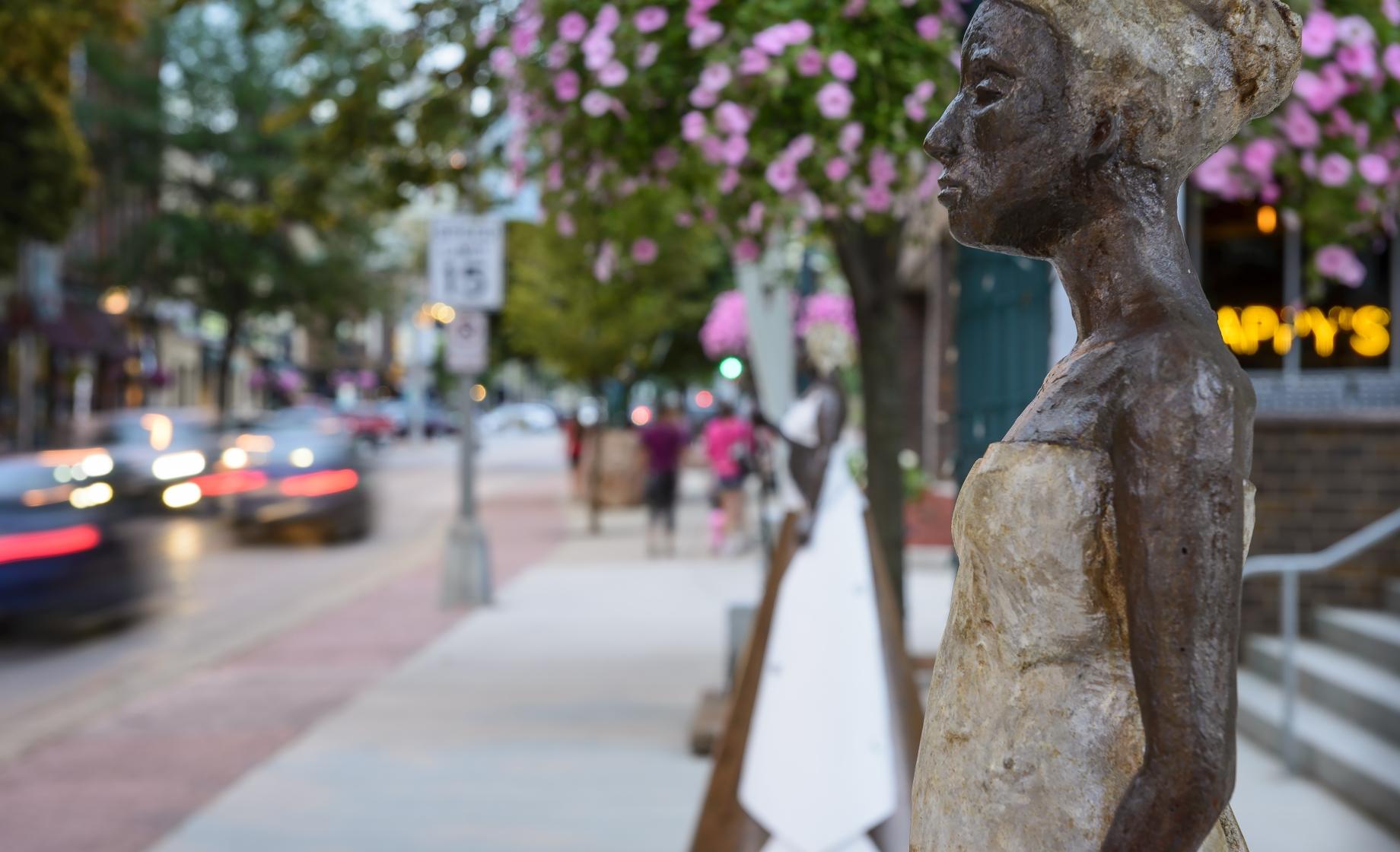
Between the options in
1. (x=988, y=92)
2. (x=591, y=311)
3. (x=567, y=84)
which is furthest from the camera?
(x=591, y=311)

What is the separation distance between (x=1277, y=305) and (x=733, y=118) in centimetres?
837

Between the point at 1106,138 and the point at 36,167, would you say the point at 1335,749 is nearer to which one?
the point at 1106,138

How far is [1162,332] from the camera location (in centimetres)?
143

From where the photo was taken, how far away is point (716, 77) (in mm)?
4941

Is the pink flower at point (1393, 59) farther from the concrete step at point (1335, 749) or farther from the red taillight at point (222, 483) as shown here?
the red taillight at point (222, 483)

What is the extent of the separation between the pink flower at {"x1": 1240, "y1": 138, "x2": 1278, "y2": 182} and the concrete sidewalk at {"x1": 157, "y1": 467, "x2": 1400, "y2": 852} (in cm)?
245

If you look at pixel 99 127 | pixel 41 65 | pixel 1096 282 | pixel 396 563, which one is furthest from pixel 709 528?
pixel 99 127

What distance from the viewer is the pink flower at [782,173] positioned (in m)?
5.11

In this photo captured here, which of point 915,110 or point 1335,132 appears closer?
point 915,110

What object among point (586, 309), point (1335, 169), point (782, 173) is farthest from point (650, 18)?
point (586, 309)

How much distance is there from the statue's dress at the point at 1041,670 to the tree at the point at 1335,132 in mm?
3854

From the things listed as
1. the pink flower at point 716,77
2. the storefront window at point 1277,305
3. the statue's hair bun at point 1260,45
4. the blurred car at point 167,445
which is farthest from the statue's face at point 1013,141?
the blurred car at point 167,445

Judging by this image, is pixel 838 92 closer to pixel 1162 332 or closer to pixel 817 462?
pixel 817 462

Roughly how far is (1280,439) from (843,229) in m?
2.91
